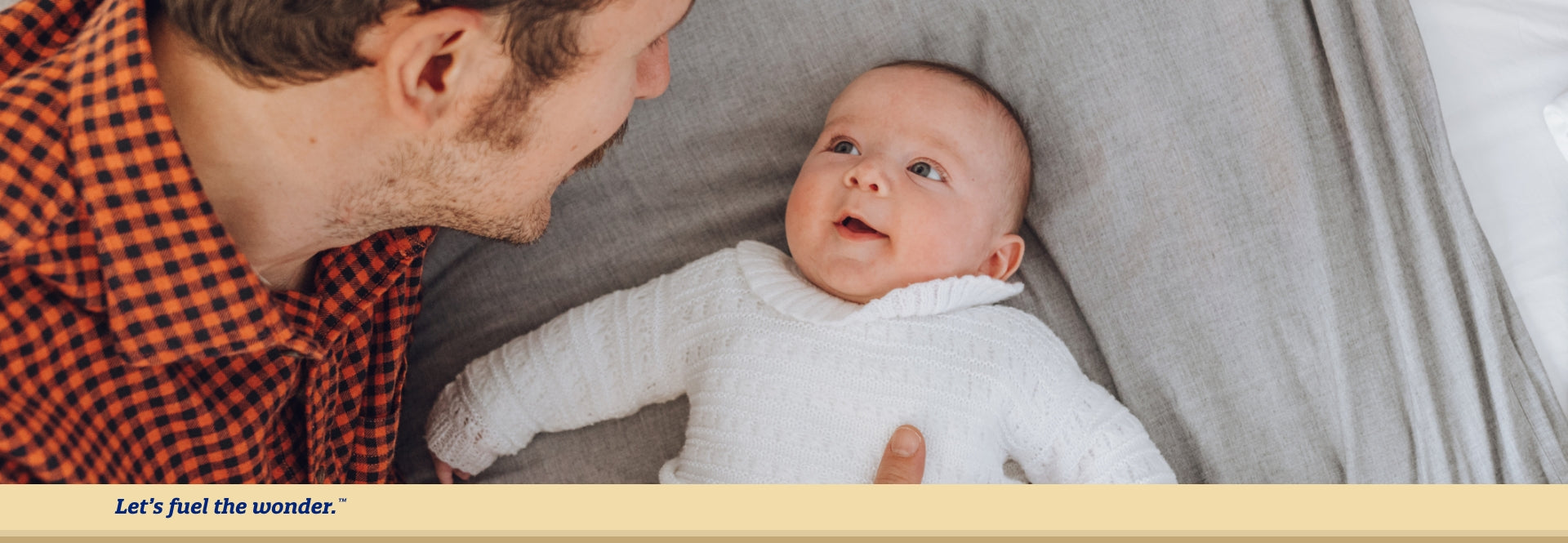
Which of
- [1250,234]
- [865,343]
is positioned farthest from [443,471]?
[1250,234]

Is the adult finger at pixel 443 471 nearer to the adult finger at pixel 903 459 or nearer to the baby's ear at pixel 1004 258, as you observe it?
the adult finger at pixel 903 459

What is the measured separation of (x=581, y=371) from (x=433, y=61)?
1.89ft

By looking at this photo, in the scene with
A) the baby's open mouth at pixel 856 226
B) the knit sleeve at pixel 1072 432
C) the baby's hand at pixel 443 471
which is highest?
the baby's open mouth at pixel 856 226

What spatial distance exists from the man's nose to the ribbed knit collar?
1.06ft

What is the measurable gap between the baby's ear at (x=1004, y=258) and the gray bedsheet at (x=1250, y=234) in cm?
6

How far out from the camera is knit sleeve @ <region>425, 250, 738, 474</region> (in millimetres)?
1421

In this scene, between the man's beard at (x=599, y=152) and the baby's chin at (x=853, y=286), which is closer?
the man's beard at (x=599, y=152)

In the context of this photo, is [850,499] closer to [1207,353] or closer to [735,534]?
[735,534]

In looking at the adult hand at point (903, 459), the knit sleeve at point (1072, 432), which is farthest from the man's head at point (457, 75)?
the knit sleeve at point (1072, 432)

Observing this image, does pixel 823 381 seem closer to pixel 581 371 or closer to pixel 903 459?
pixel 903 459

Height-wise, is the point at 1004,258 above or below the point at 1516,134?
below

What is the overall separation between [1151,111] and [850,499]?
75 cm

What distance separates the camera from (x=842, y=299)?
142 centimetres

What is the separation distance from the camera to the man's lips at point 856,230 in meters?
1.35
